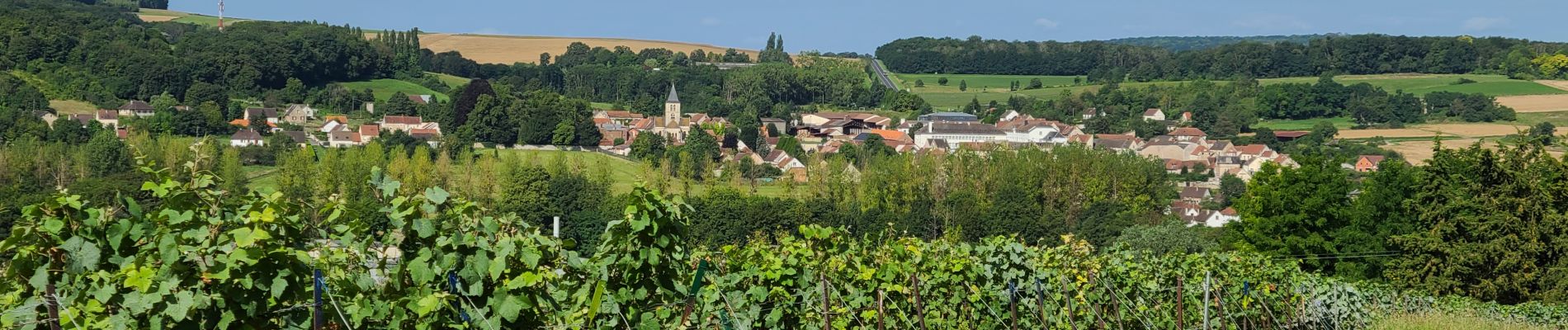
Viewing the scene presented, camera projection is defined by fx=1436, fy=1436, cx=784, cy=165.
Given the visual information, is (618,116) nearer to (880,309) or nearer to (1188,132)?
(1188,132)

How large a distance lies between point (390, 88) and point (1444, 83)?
71192 millimetres

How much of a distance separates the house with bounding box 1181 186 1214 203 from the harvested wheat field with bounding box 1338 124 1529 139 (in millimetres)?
17348

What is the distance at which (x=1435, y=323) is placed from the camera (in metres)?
9.88

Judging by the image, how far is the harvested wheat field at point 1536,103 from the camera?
3246 inches

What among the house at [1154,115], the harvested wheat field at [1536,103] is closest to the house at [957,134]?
the house at [1154,115]

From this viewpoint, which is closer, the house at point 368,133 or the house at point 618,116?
the house at point 368,133

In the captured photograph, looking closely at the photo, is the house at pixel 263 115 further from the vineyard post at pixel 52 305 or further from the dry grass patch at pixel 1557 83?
the dry grass patch at pixel 1557 83

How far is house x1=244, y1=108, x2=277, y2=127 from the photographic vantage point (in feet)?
233

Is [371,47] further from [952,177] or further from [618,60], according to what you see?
[952,177]

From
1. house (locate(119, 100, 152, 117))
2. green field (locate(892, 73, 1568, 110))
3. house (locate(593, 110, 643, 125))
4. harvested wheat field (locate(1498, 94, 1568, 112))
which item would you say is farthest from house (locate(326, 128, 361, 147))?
harvested wheat field (locate(1498, 94, 1568, 112))

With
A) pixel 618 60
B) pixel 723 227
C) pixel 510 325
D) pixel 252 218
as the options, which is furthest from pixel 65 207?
pixel 618 60

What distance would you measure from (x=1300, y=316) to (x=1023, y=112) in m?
87.9

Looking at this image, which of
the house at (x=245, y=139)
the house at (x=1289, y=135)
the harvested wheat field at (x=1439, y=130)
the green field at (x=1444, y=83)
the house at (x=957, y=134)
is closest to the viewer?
the house at (x=245, y=139)

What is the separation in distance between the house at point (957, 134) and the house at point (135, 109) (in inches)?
1658
